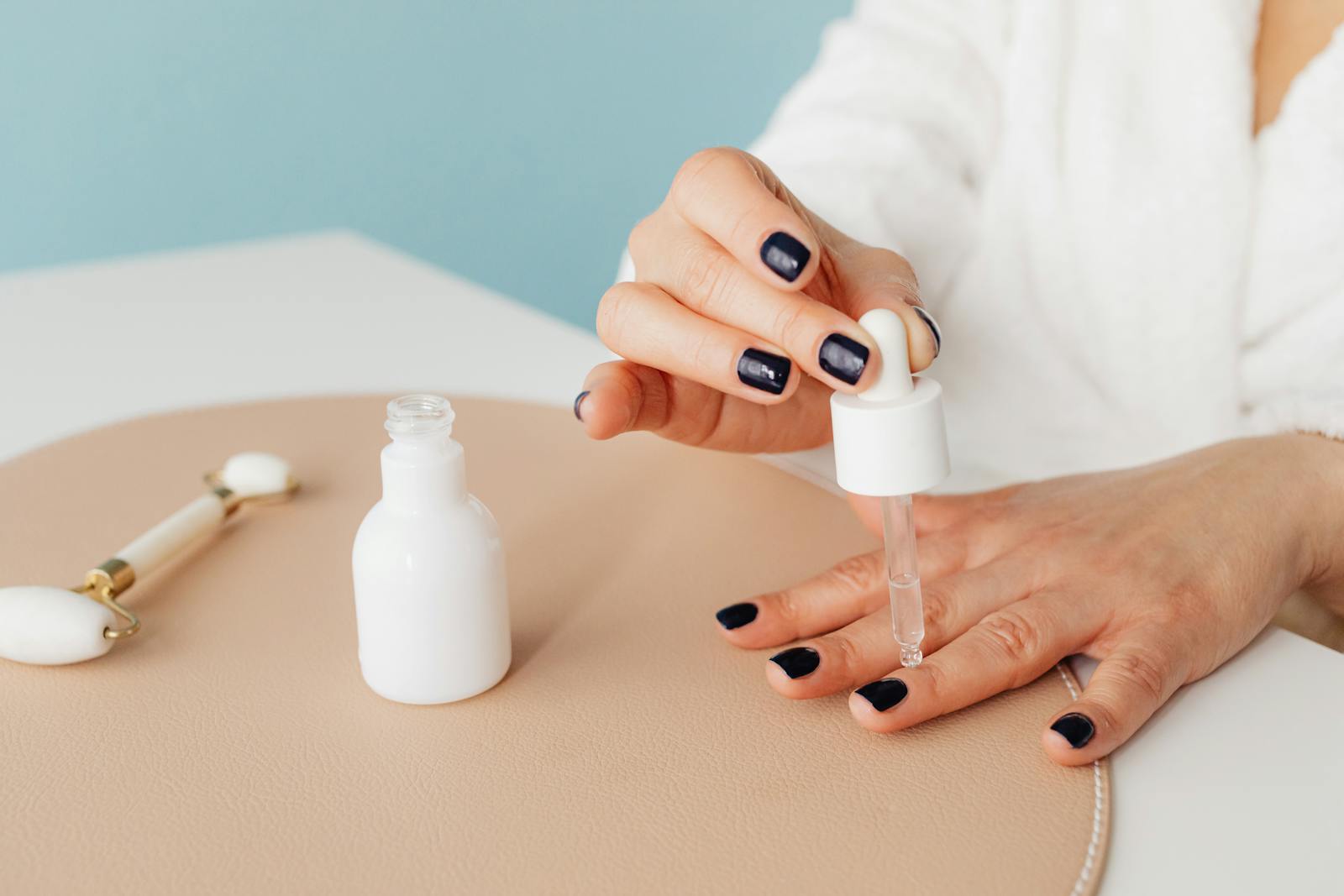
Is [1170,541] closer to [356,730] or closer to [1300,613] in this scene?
[1300,613]

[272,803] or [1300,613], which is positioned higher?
[272,803]

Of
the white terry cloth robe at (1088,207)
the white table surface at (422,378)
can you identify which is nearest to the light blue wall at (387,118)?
the white table surface at (422,378)

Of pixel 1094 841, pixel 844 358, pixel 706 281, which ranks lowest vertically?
pixel 1094 841

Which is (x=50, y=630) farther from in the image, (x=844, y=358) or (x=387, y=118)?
(x=387, y=118)

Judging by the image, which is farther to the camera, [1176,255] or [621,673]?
[1176,255]

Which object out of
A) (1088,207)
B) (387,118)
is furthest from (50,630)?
(387,118)

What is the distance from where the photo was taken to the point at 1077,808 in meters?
0.52

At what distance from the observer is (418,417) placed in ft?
1.85

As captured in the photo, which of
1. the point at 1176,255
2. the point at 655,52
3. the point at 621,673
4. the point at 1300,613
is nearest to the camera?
the point at 621,673

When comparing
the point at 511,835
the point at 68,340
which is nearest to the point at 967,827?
the point at 511,835

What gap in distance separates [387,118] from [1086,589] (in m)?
2.25

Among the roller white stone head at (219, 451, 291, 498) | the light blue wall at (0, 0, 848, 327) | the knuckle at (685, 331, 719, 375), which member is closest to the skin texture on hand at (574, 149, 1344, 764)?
the knuckle at (685, 331, 719, 375)

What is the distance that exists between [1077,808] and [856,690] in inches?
4.4

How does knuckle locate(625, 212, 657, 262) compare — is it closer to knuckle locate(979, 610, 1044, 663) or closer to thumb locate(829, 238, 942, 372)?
thumb locate(829, 238, 942, 372)
